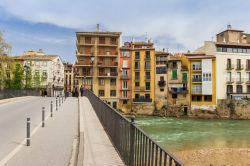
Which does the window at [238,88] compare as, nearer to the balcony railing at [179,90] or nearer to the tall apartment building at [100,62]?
the balcony railing at [179,90]

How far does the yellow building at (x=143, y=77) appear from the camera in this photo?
83.9 metres

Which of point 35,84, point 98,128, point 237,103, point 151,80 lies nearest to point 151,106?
point 151,80

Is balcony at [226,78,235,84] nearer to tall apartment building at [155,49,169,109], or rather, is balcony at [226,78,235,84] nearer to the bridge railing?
tall apartment building at [155,49,169,109]

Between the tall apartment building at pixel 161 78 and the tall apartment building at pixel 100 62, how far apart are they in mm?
9613

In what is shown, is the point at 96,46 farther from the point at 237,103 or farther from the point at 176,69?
the point at 237,103

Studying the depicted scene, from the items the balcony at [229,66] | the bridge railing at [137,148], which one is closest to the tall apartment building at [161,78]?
the balcony at [229,66]

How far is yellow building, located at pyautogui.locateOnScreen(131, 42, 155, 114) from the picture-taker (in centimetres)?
8388

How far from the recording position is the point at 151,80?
277 feet

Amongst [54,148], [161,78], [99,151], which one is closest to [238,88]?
[161,78]

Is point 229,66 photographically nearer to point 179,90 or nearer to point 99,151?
point 179,90

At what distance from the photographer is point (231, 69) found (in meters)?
84.6

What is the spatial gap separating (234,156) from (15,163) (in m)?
24.6

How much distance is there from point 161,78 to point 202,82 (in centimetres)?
953

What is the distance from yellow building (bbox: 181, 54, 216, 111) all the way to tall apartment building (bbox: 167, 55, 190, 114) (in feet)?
4.01
